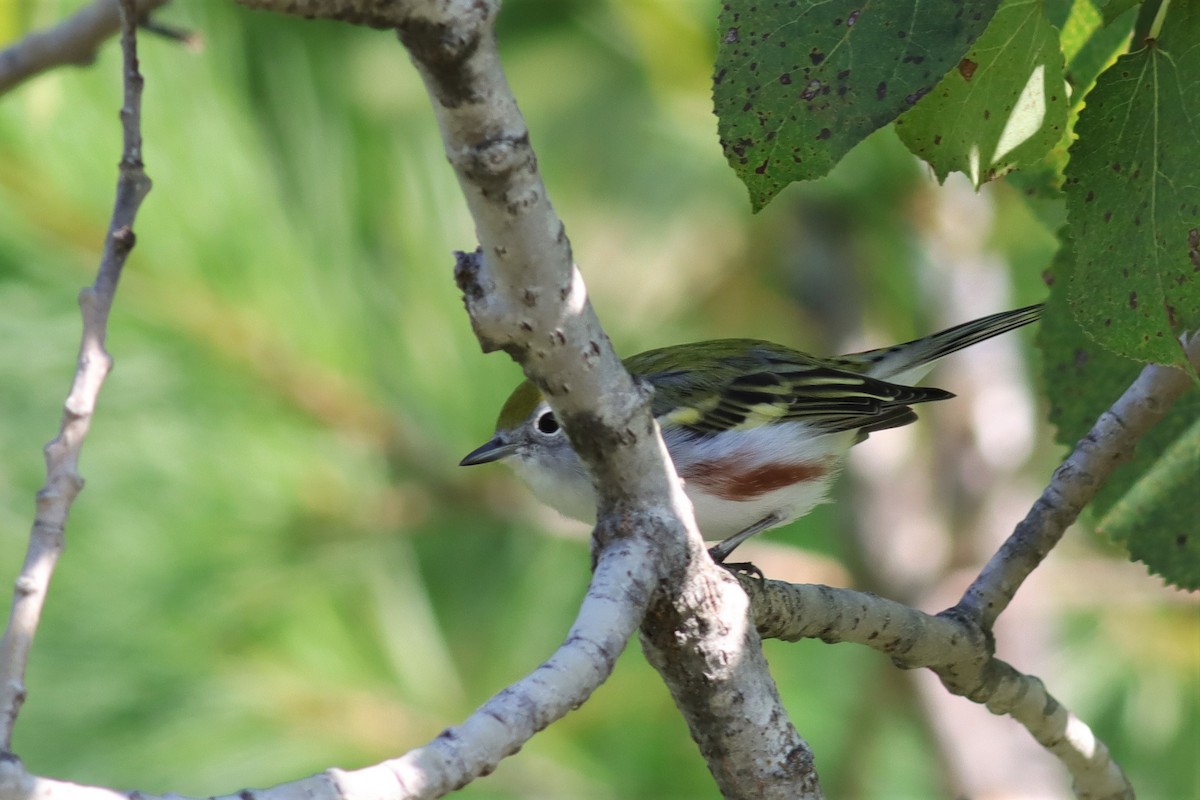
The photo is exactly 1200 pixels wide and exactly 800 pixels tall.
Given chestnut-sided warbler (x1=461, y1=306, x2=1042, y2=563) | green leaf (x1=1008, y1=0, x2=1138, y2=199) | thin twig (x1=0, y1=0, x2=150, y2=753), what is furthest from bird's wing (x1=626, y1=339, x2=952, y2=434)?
thin twig (x1=0, y1=0, x2=150, y2=753)

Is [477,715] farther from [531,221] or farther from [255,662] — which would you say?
[255,662]

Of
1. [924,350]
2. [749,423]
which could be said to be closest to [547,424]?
[749,423]

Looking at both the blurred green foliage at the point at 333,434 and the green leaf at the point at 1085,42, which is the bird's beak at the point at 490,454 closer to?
the blurred green foliage at the point at 333,434

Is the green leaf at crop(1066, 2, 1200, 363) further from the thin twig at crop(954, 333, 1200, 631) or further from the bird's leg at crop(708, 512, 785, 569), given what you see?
the bird's leg at crop(708, 512, 785, 569)

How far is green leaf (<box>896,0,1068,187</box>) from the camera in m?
1.21

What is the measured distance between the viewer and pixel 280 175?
375 centimetres

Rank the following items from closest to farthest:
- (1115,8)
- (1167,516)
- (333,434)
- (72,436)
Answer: (72,436) < (1115,8) < (1167,516) < (333,434)

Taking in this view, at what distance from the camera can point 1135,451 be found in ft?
5.57

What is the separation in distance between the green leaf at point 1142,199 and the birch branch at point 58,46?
153 cm

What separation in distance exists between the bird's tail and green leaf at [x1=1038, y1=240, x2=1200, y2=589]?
646mm

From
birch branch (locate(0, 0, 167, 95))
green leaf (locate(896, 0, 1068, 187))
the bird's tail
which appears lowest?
green leaf (locate(896, 0, 1068, 187))

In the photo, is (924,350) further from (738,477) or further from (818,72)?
(818,72)

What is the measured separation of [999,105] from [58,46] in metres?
1.55

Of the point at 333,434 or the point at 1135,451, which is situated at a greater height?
the point at 333,434
